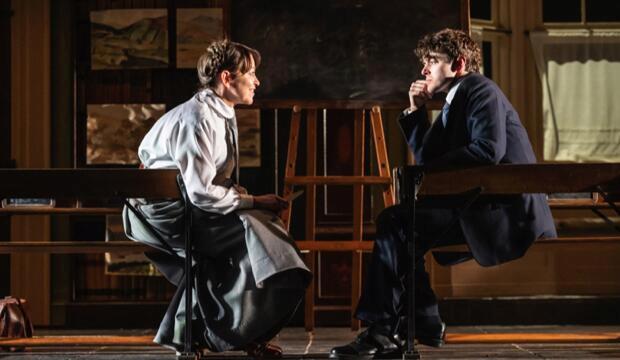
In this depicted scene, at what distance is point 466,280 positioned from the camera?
6523 mm

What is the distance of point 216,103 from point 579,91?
316cm

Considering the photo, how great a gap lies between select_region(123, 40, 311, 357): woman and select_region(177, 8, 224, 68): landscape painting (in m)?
2.19

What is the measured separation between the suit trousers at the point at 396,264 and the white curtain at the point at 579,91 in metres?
2.65

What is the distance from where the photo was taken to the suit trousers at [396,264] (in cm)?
415

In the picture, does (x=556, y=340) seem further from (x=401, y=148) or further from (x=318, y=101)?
(x=401, y=148)

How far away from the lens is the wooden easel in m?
5.54

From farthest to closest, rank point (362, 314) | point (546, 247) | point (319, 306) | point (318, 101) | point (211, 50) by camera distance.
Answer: point (319, 306), point (318, 101), point (546, 247), point (211, 50), point (362, 314)

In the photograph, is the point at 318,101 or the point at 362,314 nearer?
the point at 362,314

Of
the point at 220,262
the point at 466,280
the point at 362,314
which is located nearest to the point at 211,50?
the point at 220,262

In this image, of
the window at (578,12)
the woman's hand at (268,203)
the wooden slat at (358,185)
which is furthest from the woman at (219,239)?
the window at (578,12)

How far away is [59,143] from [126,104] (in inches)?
19.7

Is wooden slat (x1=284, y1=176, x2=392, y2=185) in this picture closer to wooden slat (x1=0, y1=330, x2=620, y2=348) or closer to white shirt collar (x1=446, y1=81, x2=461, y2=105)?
white shirt collar (x1=446, y1=81, x2=461, y2=105)

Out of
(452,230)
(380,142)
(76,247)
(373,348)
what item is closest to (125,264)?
(76,247)

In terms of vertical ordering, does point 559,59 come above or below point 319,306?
above
